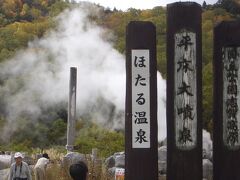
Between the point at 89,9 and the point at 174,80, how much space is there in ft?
160

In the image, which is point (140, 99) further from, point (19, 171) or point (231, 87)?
point (19, 171)

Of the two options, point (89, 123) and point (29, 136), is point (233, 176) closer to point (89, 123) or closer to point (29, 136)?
point (29, 136)

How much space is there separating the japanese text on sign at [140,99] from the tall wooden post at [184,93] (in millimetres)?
221

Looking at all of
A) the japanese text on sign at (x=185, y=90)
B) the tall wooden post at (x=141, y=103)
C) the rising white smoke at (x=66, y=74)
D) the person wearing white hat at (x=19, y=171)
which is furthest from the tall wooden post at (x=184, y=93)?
the rising white smoke at (x=66, y=74)

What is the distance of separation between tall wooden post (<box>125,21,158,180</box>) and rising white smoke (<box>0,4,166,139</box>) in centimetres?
2043

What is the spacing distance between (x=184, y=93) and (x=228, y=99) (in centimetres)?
47

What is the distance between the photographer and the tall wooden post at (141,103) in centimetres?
534

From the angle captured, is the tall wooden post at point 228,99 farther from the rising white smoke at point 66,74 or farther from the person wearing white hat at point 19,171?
the rising white smoke at point 66,74

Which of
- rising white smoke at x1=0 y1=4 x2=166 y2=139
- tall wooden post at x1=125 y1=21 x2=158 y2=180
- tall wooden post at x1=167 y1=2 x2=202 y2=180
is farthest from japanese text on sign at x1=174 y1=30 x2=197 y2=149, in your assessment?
rising white smoke at x1=0 y1=4 x2=166 y2=139

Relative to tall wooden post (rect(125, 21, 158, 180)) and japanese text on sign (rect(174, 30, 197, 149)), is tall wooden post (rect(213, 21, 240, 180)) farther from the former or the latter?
tall wooden post (rect(125, 21, 158, 180))

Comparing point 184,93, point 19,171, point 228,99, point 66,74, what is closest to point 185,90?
point 184,93

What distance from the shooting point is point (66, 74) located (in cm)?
3881

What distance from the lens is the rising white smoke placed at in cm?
3347

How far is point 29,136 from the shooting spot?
28.4 m
